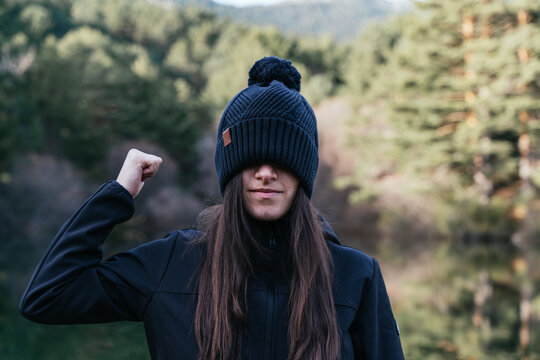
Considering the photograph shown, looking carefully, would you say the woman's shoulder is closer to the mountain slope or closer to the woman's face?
the woman's face

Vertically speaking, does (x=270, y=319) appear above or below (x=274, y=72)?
below

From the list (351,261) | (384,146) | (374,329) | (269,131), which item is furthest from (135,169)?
(384,146)

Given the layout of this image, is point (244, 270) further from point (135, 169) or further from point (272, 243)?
point (135, 169)

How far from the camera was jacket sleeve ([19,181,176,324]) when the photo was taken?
1.35 m

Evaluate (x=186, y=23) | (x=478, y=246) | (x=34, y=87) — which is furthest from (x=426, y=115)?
(x=186, y=23)

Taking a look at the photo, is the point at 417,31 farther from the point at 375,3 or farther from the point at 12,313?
the point at 375,3

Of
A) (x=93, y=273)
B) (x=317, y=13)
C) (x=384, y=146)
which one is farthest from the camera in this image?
(x=317, y=13)

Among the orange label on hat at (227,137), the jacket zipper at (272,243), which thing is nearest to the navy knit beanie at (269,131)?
the orange label on hat at (227,137)

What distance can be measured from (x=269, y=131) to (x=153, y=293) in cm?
48

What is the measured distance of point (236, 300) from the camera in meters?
1.38

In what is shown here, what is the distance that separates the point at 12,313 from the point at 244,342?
6.49m

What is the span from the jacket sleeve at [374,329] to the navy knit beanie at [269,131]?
1.00 feet

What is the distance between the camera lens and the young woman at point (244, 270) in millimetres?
1374

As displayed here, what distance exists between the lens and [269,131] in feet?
4.79
